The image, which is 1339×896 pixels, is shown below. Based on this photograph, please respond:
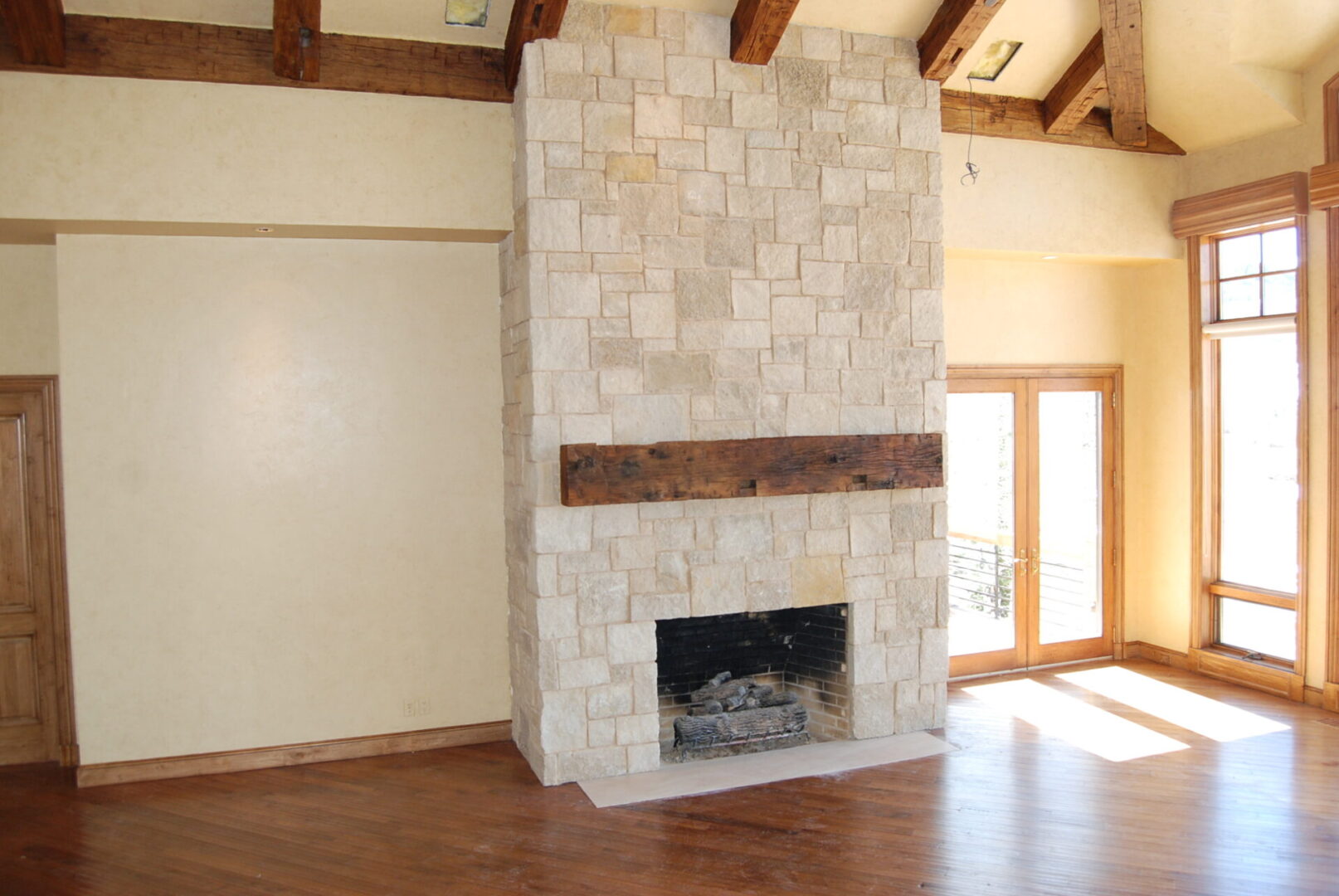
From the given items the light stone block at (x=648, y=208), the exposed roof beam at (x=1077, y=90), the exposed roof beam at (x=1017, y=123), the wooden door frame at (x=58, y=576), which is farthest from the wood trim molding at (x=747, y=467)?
the wooden door frame at (x=58, y=576)

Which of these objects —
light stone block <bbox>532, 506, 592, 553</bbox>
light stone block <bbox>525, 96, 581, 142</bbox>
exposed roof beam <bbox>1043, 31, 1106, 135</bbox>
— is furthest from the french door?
light stone block <bbox>525, 96, 581, 142</bbox>

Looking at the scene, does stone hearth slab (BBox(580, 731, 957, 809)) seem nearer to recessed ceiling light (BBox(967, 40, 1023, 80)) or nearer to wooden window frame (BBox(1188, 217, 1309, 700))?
wooden window frame (BBox(1188, 217, 1309, 700))

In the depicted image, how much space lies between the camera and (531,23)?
470 centimetres

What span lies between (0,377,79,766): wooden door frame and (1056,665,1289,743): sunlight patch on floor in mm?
6168

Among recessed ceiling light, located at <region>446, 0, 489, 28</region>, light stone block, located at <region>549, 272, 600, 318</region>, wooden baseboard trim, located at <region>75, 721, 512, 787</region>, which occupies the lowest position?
wooden baseboard trim, located at <region>75, 721, 512, 787</region>

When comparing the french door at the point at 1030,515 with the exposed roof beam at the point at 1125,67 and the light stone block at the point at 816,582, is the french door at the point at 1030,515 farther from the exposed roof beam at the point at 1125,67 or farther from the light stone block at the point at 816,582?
the exposed roof beam at the point at 1125,67

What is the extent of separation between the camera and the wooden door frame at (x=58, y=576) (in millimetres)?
5371

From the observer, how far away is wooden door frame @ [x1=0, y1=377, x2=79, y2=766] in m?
5.37

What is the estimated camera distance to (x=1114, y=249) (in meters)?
6.53

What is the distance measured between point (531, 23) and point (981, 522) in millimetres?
4313

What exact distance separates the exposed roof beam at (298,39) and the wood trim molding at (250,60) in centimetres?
6

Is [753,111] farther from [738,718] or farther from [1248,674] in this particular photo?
[1248,674]

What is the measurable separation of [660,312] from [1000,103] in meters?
2.90

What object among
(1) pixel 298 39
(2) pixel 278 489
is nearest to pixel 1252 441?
(2) pixel 278 489
